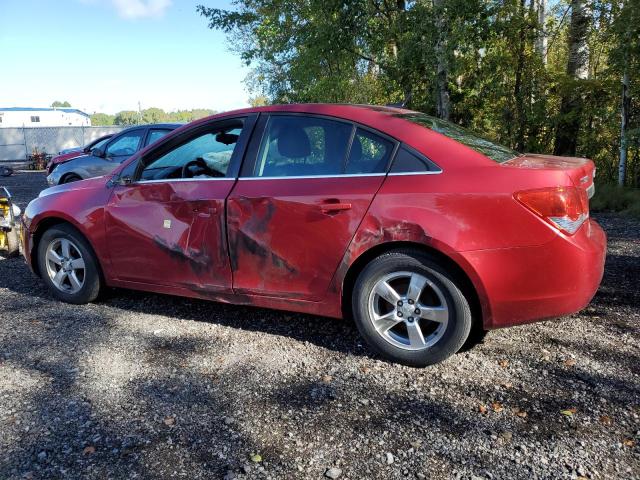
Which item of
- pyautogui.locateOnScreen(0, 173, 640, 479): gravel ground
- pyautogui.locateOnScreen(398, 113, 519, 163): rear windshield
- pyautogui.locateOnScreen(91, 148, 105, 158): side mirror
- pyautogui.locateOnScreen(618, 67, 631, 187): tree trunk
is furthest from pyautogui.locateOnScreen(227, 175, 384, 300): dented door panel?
pyautogui.locateOnScreen(618, 67, 631, 187): tree trunk

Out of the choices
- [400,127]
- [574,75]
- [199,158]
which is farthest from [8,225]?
[574,75]

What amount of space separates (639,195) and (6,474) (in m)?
9.87

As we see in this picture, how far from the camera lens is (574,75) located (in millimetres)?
11281

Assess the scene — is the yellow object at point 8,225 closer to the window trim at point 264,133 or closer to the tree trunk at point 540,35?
the window trim at point 264,133

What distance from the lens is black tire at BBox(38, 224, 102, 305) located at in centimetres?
461

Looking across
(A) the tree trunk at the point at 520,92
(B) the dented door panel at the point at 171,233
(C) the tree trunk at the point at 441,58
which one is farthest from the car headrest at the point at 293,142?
(A) the tree trunk at the point at 520,92

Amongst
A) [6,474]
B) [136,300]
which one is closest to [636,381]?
[6,474]

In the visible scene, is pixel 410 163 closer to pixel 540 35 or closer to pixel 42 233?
pixel 42 233

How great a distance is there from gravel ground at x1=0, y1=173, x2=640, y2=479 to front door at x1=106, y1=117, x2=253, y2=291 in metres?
0.47

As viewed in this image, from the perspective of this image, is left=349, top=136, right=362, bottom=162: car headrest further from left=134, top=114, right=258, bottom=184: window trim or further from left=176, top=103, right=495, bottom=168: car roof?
left=134, top=114, right=258, bottom=184: window trim

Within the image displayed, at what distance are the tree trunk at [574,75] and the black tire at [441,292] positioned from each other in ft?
30.2

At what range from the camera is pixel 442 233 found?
318 centimetres

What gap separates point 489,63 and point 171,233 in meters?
9.04

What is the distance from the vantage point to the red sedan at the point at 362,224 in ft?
10.2
